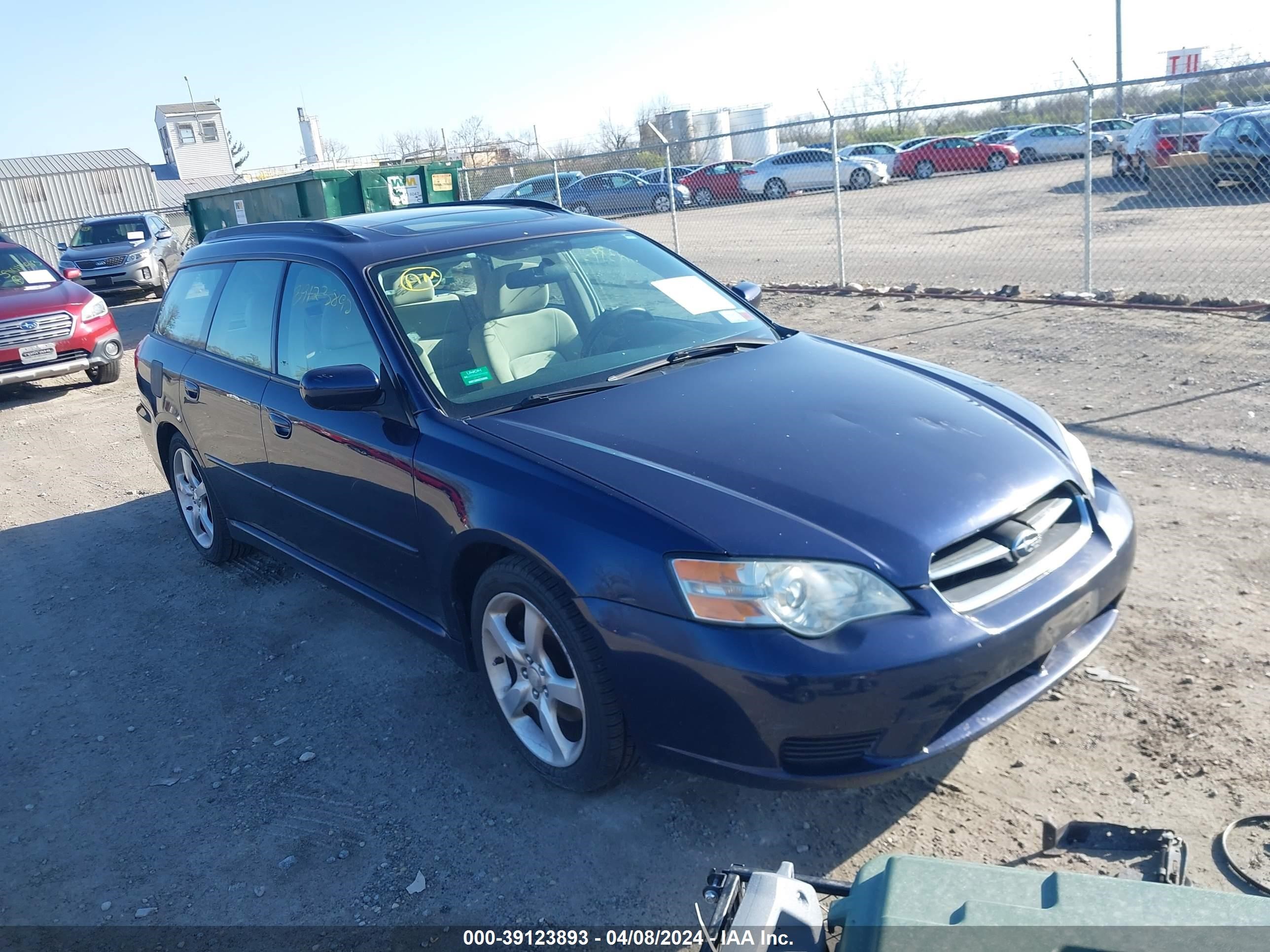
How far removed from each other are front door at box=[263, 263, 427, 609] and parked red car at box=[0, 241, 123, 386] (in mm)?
7499

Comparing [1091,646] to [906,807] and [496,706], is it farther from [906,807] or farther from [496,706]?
[496,706]

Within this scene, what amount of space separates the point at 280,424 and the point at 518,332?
1.12 m

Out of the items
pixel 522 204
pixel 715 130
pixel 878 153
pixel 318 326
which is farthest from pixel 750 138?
pixel 318 326

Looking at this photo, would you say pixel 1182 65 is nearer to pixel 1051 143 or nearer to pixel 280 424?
pixel 1051 143

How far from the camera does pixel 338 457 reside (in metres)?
3.95

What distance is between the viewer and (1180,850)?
8.21 feet

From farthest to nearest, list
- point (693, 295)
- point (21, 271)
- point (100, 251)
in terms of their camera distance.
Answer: point (100, 251), point (21, 271), point (693, 295)

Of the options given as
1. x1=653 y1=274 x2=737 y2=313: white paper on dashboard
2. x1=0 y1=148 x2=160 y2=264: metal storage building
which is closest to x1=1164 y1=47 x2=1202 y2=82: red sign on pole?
x1=653 y1=274 x2=737 y2=313: white paper on dashboard

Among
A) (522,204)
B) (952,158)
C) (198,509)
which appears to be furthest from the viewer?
(952,158)

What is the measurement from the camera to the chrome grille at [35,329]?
34.0 ft

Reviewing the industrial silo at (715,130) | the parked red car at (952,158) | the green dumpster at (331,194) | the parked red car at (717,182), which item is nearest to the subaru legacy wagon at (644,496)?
the green dumpster at (331,194)

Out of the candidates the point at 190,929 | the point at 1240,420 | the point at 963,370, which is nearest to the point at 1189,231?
the point at 963,370

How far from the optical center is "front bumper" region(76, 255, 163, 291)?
1834 centimetres

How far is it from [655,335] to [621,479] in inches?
50.5
